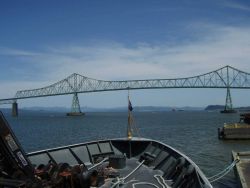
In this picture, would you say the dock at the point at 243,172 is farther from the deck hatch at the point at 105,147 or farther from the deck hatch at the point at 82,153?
the deck hatch at the point at 82,153

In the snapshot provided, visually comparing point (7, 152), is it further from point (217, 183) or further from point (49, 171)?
point (217, 183)

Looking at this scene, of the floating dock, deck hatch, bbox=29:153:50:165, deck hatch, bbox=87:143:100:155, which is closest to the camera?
deck hatch, bbox=29:153:50:165

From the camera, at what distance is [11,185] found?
7.64 m

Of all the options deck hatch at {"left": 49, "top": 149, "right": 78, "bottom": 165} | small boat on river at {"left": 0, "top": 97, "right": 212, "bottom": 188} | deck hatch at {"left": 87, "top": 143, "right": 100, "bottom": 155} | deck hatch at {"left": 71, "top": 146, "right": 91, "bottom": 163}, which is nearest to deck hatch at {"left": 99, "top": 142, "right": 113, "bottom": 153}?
small boat on river at {"left": 0, "top": 97, "right": 212, "bottom": 188}

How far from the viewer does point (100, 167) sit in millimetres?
11156

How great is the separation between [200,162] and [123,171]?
2069 centimetres

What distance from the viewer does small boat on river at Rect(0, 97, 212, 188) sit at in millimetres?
8297

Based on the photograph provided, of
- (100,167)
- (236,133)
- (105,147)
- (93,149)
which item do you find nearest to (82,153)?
(93,149)

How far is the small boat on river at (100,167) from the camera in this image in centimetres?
830

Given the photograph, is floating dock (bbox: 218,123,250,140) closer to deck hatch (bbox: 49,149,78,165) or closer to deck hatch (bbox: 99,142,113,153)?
deck hatch (bbox: 99,142,113,153)

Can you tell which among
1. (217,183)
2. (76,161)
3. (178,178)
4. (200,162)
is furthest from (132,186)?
(200,162)

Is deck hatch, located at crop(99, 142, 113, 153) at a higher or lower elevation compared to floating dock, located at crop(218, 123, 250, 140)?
higher

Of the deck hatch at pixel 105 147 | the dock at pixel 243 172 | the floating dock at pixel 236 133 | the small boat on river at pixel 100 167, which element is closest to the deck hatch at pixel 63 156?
the small boat on river at pixel 100 167

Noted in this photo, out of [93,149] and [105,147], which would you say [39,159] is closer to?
[93,149]
